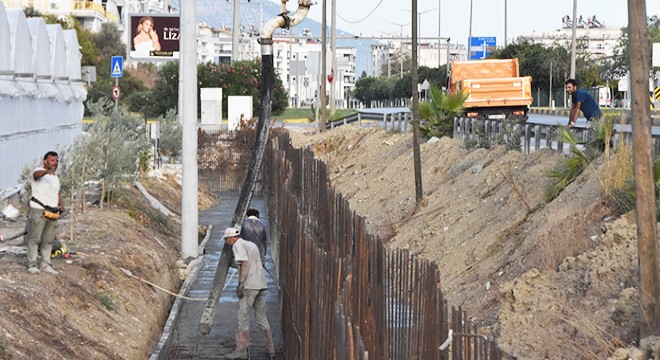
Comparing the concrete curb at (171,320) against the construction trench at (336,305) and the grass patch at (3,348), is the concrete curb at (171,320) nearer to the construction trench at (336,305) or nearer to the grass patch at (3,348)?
the construction trench at (336,305)

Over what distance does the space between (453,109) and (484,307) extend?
16110 mm

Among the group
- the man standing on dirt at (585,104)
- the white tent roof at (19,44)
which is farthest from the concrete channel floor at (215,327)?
the white tent roof at (19,44)

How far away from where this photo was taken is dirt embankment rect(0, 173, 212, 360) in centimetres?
1193

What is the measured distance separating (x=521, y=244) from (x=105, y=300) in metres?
5.08

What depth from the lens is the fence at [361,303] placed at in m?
7.65

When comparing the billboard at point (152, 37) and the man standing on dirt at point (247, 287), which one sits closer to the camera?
the man standing on dirt at point (247, 287)

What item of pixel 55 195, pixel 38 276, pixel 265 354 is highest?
pixel 55 195

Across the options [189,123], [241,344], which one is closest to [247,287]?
[241,344]

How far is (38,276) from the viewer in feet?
45.9

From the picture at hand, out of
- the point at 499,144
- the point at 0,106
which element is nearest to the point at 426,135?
the point at 499,144

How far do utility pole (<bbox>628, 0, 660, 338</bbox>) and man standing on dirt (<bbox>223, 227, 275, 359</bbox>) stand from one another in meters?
4.83

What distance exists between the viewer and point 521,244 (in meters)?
15.7

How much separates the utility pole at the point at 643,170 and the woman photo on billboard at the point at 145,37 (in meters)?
41.6

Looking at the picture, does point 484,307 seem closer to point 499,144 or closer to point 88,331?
point 88,331
